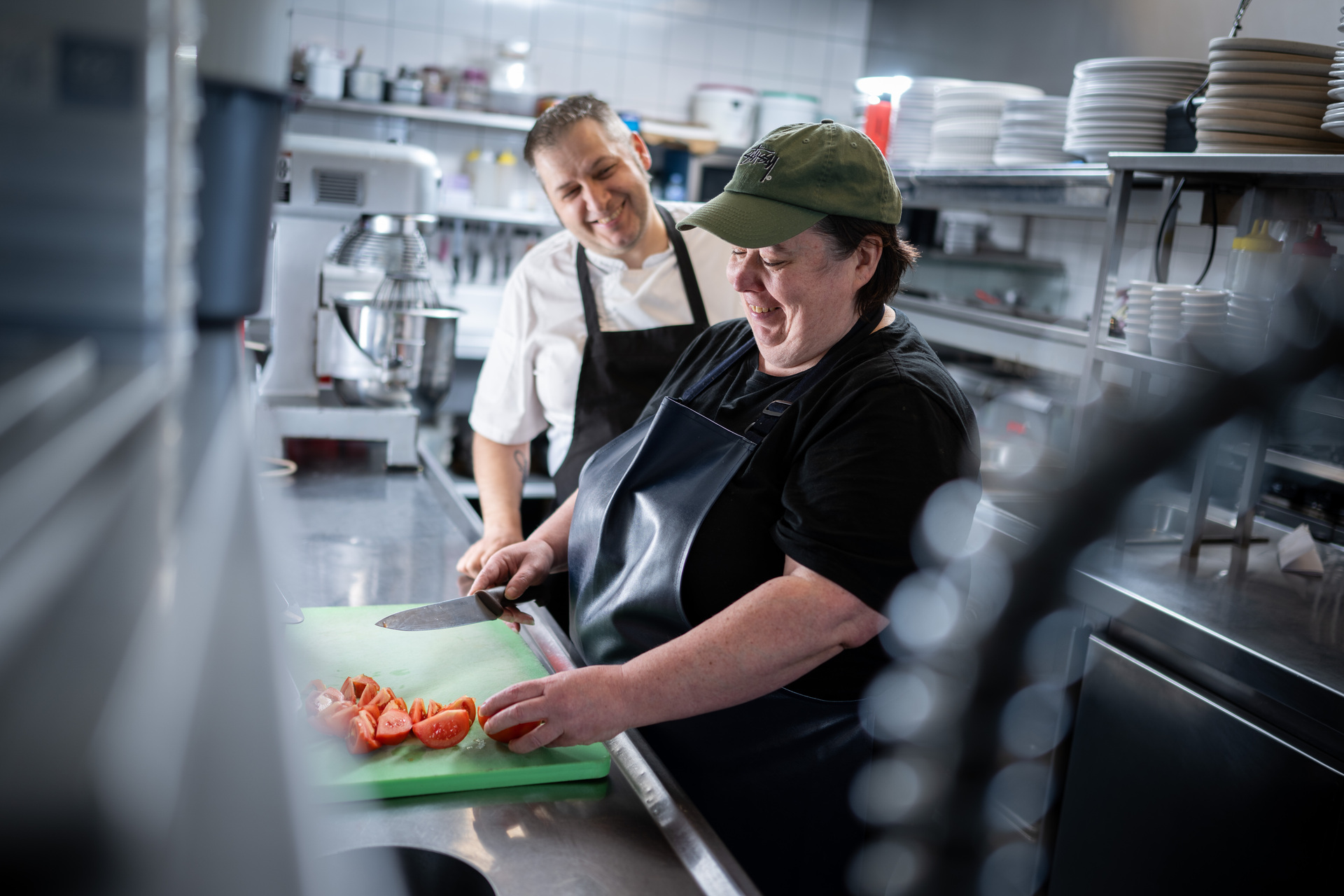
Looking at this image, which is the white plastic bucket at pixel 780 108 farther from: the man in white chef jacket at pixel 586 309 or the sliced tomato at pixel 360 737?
the sliced tomato at pixel 360 737

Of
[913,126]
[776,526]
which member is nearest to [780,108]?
[913,126]

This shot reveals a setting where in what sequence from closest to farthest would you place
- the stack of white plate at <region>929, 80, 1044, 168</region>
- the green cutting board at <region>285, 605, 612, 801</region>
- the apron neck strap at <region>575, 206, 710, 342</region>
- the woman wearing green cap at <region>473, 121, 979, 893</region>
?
1. the green cutting board at <region>285, 605, 612, 801</region>
2. the woman wearing green cap at <region>473, 121, 979, 893</region>
3. the apron neck strap at <region>575, 206, 710, 342</region>
4. the stack of white plate at <region>929, 80, 1044, 168</region>

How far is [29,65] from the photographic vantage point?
0.20 metres

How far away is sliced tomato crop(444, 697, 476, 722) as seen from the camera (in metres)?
1.09

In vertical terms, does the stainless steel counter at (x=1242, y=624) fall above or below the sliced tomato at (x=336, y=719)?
below

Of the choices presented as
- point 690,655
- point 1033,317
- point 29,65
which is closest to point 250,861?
point 29,65

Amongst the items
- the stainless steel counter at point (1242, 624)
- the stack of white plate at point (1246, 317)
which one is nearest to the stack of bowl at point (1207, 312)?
the stack of white plate at point (1246, 317)

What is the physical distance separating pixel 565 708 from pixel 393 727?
0.18m

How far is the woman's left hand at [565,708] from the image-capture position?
102 centimetres

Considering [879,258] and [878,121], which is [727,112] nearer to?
[878,121]

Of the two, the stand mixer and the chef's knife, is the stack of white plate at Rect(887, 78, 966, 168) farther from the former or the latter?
the chef's knife

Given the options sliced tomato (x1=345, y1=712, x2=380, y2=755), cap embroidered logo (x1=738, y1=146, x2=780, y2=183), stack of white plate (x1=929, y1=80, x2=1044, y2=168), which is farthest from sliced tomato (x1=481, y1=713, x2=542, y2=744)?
stack of white plate (x1=929, y1=80, x2=1044, y2=168)

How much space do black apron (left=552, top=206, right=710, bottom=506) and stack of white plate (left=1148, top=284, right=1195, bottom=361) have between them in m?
1.00

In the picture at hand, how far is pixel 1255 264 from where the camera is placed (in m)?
2.20
